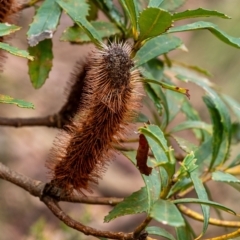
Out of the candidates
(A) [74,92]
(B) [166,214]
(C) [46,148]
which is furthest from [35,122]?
(C) [46,148]

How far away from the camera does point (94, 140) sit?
0.77 meters

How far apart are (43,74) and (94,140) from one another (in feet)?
0.79

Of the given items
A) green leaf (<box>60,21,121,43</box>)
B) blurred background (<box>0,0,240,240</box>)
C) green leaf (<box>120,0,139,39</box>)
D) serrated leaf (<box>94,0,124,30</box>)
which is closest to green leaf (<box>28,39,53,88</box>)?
green leaf (<box>60,21,121,43</box>)

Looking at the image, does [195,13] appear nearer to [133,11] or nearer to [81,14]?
[133,11]

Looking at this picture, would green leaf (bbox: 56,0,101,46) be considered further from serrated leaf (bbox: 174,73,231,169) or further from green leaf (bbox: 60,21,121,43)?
serrated leaf (bbox: 174,73,231,169)

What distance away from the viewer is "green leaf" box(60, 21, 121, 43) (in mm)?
920

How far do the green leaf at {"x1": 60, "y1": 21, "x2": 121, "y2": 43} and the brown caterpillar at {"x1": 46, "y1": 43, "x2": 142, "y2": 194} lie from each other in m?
0.16

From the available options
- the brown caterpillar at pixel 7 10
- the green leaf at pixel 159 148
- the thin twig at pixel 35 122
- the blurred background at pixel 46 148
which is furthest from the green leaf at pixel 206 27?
the blurred background at pixel 46 148

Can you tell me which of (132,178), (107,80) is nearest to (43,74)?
(107,80)

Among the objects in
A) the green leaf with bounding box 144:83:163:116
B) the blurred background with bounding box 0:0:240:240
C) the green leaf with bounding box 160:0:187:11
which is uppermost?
the green leaf with bounding box 160:0:187:11

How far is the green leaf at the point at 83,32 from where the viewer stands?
0.92 metres

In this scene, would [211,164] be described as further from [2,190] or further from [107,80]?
[2,190]

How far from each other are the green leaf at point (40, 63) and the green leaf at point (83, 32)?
4 cm

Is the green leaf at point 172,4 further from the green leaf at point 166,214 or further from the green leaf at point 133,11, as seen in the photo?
the green leaf at point 166,214
